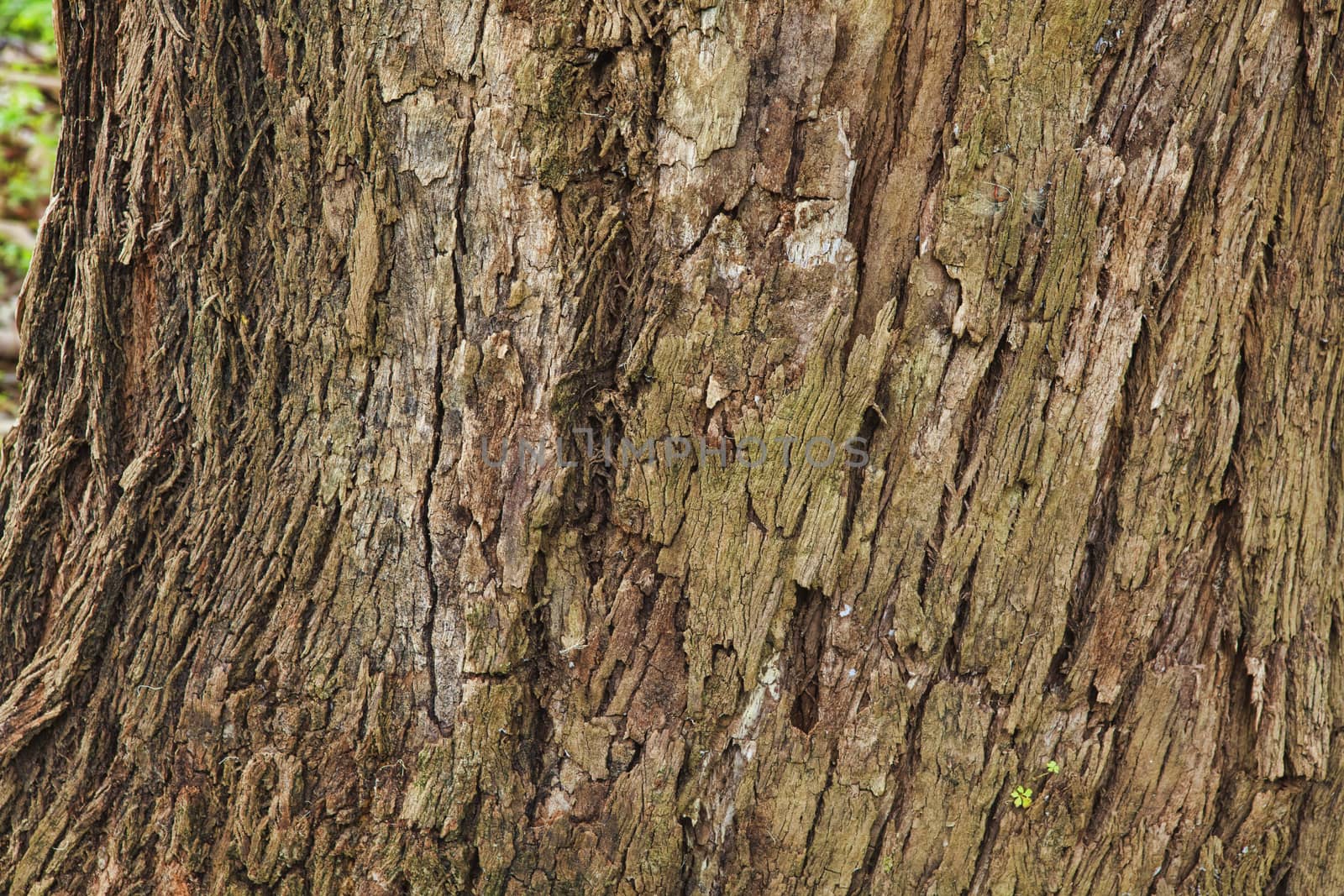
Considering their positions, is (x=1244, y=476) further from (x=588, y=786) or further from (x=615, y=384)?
(x=588, y=786)

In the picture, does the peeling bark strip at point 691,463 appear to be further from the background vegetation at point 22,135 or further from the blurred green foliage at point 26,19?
the blurred green foliage at point 26,19

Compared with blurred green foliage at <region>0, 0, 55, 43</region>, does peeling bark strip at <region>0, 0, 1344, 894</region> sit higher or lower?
lower

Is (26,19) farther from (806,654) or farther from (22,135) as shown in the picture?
(806,654)

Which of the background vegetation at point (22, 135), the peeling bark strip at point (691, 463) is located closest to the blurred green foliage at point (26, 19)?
the background vegetation at point (22, 135)

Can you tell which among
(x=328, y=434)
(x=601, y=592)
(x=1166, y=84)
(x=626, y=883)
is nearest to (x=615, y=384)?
(x=601, y=592)

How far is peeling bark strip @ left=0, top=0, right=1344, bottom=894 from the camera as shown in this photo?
1.52 meters

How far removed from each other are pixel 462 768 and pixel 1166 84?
5.33 feet

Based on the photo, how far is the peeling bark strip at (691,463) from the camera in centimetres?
152

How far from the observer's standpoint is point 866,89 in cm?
149

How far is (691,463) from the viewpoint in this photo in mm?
1604

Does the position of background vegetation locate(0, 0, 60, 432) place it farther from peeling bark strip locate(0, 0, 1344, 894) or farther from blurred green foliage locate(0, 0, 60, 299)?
peeling bark strip locate(0, 0, 1344, 894)

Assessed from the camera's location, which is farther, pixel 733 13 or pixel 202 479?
pixel 202 479

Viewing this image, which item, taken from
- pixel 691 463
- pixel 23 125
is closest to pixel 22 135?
pixel 23 125

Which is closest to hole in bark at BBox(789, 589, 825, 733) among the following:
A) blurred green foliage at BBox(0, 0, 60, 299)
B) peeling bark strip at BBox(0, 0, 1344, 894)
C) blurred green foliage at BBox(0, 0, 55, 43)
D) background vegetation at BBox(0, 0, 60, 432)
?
peeling bark strip at BBox(0, 0, 1344, 894)
